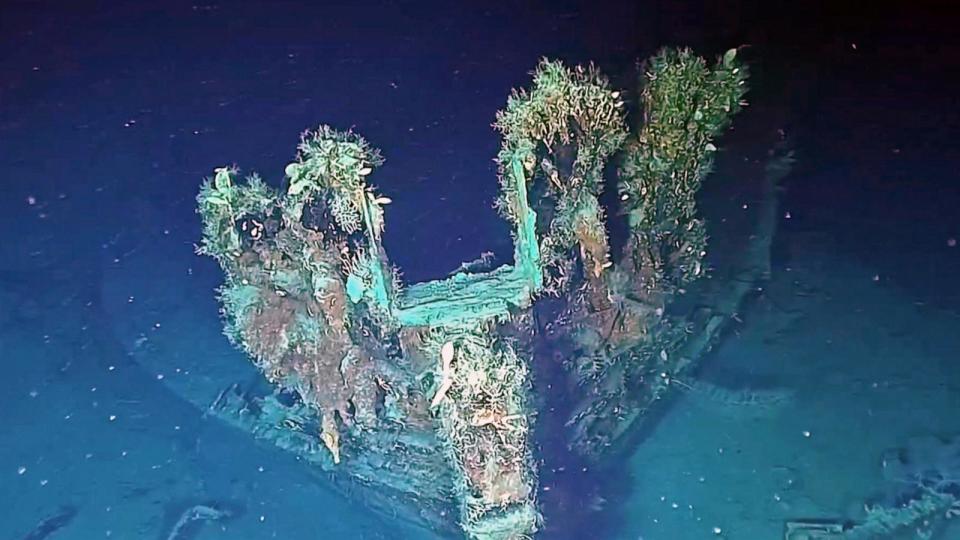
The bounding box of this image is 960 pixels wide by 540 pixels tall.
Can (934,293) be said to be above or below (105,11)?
below

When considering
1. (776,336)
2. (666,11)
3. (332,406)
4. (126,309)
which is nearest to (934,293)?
(776,336)

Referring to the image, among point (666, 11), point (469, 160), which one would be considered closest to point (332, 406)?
point (469, 160)

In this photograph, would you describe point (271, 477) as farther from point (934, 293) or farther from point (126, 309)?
point (934, 293)

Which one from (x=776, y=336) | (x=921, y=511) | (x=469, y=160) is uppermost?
(x=469, y=160)

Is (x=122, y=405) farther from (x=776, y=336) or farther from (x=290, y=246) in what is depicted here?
(x=776, y=336)

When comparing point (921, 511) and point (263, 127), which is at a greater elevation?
point (263, 127)
